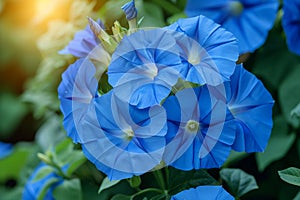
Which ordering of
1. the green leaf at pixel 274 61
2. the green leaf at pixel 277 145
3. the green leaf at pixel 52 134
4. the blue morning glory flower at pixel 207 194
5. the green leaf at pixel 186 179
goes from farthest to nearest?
the green leaf at pixel 52 134 → the green leaf at pixel 274 61 → the green leaf at pixel 277 145 → the green leaf at pixel 186 179 → the blue morning glory flower at pixel 207 194

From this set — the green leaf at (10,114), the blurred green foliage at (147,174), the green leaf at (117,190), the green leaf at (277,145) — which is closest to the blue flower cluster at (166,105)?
the blurred green foliage at (147,174)

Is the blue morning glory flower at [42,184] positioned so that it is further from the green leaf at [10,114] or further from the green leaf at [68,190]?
the green leaf at [10,114]

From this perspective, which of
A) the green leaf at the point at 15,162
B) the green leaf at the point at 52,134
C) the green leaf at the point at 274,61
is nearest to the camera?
the green leaf at the point at 274,61

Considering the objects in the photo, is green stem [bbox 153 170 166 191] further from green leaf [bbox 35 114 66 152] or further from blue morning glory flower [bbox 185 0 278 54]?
green leaf [bbox 35 114 66 152]

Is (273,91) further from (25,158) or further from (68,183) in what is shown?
(25,158)

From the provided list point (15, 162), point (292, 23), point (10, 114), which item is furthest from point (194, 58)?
point (10, 114)

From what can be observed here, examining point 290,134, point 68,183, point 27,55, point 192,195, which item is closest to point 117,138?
point 192,195

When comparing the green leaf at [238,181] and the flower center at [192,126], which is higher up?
the flower center at [192,126]

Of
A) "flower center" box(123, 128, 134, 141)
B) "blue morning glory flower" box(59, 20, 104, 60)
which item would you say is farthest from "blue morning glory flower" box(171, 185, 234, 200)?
"blue morning glory flower" box(59, 20, 104, 60)
